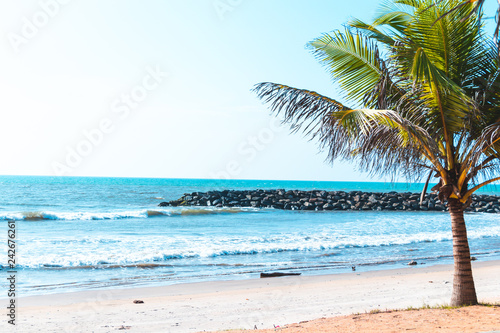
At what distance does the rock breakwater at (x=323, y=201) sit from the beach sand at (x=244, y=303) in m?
28.1

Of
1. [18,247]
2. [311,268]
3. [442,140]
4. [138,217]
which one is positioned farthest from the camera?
[138,217]

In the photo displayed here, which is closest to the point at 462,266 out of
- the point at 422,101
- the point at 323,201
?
the point at 422,101

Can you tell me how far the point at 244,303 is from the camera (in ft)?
27.9

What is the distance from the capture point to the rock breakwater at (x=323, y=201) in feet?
128

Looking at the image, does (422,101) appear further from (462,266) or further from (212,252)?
(212,252)

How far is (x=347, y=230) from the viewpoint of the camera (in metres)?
22.7

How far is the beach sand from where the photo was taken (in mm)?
6875

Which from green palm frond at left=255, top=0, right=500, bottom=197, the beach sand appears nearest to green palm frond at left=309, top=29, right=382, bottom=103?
green palm frond at left=255, top=0, right=500, bottom=197

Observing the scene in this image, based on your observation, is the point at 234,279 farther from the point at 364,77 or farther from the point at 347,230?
the point at 347,230

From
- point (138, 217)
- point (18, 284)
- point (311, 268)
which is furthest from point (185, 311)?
point (138, 217)

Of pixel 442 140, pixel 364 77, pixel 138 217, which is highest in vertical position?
pixel 364 77

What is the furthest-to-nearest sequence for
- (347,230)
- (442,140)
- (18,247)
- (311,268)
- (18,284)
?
(347,230) < (18,247) < (311,268) < (18,284) < (442,140)

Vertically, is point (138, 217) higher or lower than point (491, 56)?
lower

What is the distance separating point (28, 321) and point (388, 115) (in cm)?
628
